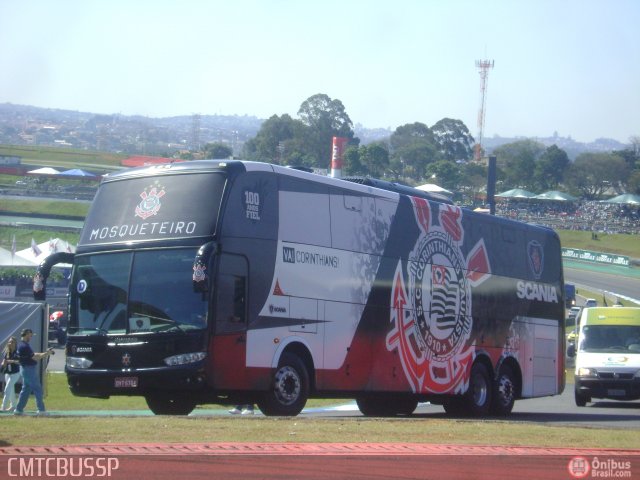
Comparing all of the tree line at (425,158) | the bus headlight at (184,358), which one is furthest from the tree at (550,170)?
the bus headlight at (184,358)

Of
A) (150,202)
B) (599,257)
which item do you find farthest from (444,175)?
(150,202)

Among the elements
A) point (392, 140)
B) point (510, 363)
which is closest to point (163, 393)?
point (510, 363)

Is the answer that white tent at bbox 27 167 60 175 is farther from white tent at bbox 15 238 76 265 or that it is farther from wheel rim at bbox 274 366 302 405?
wheel rim at bbox 274 366 302 405

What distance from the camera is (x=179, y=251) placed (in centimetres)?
1338

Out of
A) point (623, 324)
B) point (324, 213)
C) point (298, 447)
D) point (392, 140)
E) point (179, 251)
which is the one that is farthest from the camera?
point (392, 140)

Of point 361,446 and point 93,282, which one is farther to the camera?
point 93,282

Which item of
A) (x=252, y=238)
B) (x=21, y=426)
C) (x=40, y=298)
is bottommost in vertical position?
(x=21, y=426)

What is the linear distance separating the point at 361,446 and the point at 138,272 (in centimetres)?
494

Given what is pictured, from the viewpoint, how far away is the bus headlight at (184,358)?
42.7ft

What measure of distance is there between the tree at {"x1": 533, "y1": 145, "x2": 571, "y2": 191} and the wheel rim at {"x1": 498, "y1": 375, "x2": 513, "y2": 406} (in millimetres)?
82564

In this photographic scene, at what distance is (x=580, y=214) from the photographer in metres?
90.2

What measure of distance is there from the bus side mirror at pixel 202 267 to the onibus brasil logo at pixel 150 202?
153 cm

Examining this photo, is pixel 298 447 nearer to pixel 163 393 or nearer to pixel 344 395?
pixel 163 393

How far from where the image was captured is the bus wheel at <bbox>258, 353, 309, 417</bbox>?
14156 mm
